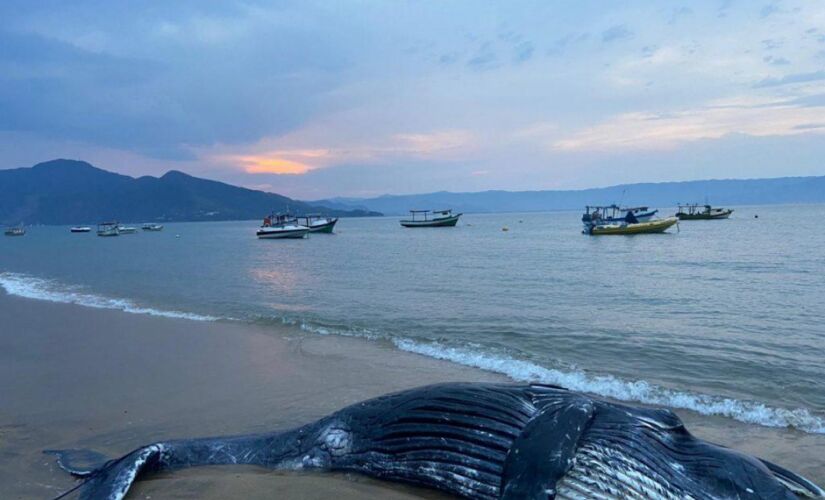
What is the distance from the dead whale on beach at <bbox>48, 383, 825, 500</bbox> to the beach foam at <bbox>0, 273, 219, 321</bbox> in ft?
39.9

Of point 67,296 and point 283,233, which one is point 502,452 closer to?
point 67,296

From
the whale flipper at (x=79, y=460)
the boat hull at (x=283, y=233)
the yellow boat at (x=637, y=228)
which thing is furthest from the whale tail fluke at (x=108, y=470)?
the boat hull at (x=283, y=233)

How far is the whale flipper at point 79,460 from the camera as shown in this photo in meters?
5.89

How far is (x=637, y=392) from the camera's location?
9.24 meters

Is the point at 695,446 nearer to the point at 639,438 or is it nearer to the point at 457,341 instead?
the point at 639,438

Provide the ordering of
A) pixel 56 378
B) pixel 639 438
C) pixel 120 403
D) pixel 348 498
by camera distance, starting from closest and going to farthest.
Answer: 1. pixel 639 438
2. pixel 348 498
3. pixel 120 403
4. pixel 56 378

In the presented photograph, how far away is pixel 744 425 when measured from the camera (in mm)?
7730

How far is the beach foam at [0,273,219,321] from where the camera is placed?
59.6ft

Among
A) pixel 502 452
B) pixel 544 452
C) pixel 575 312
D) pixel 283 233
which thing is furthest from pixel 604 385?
pixel 283 233

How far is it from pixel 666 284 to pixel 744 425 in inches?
690

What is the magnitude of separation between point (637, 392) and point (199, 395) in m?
7.16

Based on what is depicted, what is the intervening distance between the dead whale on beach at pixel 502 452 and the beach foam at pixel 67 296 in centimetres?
1218

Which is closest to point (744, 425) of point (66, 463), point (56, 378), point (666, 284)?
point (66, 463)

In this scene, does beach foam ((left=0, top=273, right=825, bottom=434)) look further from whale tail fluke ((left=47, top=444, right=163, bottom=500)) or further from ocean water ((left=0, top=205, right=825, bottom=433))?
whale tail fluke ((left=47, top=444, right=163, bottom=500))
